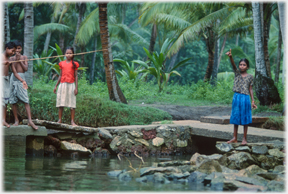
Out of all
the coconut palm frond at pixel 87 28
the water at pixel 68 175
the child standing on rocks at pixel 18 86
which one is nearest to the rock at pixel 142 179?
the water at pixel 68 175

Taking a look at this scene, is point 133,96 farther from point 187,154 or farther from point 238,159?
point 238,159

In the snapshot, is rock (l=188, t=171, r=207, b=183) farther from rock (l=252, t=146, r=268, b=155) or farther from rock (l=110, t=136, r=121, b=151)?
rock (l=110, t=136, r=121, b=151)

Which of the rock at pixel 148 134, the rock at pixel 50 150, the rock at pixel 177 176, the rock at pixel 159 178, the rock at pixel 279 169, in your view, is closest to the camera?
the rock at pixel 159 178

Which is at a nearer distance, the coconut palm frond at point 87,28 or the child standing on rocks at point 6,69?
the child standing on rocks at point 6,69

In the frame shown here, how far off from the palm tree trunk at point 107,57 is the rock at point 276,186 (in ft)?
21.7

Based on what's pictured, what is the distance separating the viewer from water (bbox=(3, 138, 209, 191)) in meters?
4.40

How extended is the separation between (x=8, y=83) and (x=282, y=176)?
4.96 meters

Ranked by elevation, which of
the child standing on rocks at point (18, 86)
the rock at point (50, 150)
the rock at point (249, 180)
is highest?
the child standing on rocks at point (18, 86)

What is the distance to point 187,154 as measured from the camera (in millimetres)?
8266

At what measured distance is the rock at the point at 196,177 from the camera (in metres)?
4.99

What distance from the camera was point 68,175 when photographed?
5160 millimetres

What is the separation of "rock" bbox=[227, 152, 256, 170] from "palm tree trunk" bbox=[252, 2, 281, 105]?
16.9 feet

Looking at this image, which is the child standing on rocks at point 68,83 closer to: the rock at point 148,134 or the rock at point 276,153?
the rock at point 148,134

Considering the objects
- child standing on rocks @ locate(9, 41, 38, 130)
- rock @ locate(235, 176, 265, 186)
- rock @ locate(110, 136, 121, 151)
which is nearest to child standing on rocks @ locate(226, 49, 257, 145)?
rock @ locate(235, 176, 265, 186)
